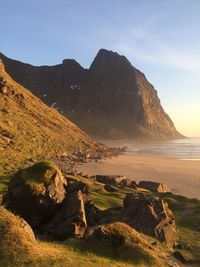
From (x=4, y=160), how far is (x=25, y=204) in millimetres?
34961

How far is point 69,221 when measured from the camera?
22.4m

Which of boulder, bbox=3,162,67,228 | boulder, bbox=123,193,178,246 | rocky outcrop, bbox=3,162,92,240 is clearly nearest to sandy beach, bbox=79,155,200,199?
boulder, bbox=123,193,178,246

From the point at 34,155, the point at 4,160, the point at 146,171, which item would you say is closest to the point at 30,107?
the point at 34,155

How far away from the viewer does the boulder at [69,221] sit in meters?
21.7

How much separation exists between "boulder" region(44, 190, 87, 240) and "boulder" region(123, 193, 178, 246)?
13.8 feet

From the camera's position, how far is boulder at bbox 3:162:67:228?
23.5m

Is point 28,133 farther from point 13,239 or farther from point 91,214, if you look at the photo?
point 13,239

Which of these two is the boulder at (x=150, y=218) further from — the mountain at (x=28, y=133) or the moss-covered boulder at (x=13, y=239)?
the mountain at (x=28, y=133)

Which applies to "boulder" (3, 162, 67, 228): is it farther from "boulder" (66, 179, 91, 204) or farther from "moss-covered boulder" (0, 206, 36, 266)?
"moss-covered boulder" (0, 206, 36, 266)

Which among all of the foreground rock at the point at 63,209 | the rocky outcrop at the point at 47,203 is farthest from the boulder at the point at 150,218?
the rocky outcrop at the point at 47,203

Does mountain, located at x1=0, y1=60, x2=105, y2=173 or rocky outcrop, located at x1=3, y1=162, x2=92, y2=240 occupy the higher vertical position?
mountain, located at x1=0, y1=60, x2=105, y2=173

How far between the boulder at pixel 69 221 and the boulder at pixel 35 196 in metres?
0.61

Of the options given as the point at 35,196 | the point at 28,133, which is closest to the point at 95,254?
the point at 35,196

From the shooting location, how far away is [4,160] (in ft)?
188
